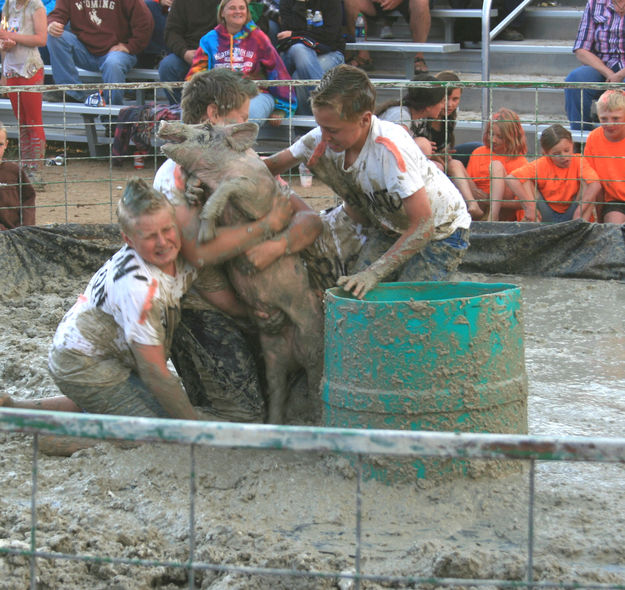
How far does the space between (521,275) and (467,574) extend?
4.90 meters

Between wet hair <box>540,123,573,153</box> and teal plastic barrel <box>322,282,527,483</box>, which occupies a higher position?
wet hair <box>540,123,573,153</box>

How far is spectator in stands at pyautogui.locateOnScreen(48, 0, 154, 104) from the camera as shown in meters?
12.1

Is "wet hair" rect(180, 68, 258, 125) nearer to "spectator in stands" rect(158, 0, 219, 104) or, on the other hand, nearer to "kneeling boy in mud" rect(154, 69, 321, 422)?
"kneeling boy in mud" rect(154, 69, 321, 422)

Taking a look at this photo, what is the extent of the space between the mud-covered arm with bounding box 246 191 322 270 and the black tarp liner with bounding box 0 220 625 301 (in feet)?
11.1

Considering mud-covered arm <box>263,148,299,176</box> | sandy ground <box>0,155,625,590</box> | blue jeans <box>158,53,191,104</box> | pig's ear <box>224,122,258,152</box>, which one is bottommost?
sandy ground <box>0,155,625,590</box>

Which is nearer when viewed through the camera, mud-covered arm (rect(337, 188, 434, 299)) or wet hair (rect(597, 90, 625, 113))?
mud-covered arm (rect(337, 188, 434, 299))

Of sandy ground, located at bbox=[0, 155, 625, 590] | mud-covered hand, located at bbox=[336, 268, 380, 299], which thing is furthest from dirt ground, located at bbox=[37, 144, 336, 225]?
sandy ground, located at bbox=[0, 155, 625, 590]

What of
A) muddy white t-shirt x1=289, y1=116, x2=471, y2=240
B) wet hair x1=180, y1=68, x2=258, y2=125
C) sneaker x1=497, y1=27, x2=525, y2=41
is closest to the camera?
muddy white t-shirt x1=289, y1=116, x2=471, y2=240

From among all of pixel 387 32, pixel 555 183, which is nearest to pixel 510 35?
pixel 387 32

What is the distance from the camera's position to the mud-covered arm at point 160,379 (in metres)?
4.22

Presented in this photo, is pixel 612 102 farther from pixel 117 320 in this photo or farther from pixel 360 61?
pixel 117 320

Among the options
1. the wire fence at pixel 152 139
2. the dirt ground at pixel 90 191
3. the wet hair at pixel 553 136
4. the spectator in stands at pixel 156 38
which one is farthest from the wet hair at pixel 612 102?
the spectator in stands at pixel 156 38

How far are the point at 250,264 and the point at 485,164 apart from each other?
14.4 ft

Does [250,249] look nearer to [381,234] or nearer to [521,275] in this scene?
[381,234]
